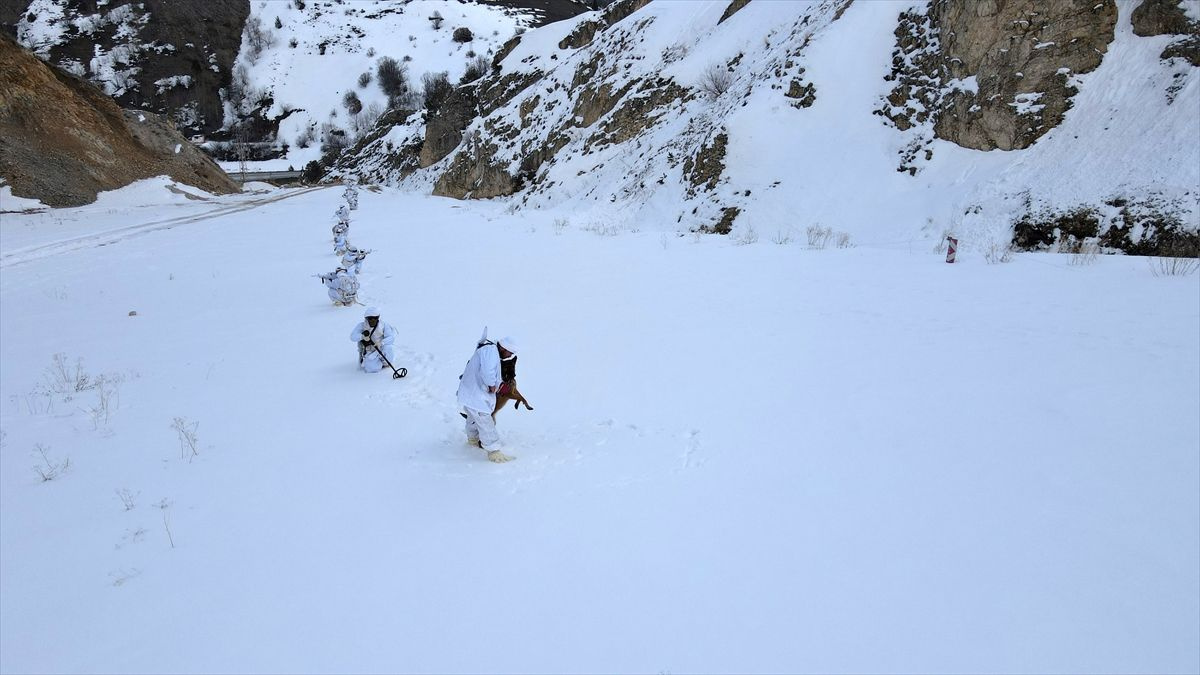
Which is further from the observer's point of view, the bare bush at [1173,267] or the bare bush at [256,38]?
the bare bush at [256,38]

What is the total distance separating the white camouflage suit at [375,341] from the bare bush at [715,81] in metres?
22.8

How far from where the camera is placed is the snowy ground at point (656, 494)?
2951 mm

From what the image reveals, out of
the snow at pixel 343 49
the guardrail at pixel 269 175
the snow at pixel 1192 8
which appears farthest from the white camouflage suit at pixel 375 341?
the snow at pixel 343 49

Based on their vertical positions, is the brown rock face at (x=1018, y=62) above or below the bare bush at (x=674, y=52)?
below

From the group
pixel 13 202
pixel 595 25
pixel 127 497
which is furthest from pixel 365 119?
pixel 127 497

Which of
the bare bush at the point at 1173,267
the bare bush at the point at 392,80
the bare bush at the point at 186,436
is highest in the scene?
the bare bush at the point at 392,80

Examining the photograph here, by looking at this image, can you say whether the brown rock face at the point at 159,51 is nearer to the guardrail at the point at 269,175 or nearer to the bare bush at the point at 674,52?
the guardrail at the point at 269,175

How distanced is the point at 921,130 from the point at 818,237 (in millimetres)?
6531

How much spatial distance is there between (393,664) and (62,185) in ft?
116

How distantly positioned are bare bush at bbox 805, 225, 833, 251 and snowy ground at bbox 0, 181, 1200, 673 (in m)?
4.07

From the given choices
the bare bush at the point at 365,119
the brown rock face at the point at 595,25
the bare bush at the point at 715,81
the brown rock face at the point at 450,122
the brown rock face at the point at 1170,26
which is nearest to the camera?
the brown rock face at the point at 1170,26

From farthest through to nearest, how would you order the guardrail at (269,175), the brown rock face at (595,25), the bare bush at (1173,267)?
the guardrail at (269,175) < the brown rock face at (595,25) < the bare bush at (1173,267)

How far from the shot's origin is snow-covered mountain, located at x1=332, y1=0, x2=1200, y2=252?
44.5 feet

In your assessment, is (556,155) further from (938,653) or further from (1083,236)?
(938,653)
